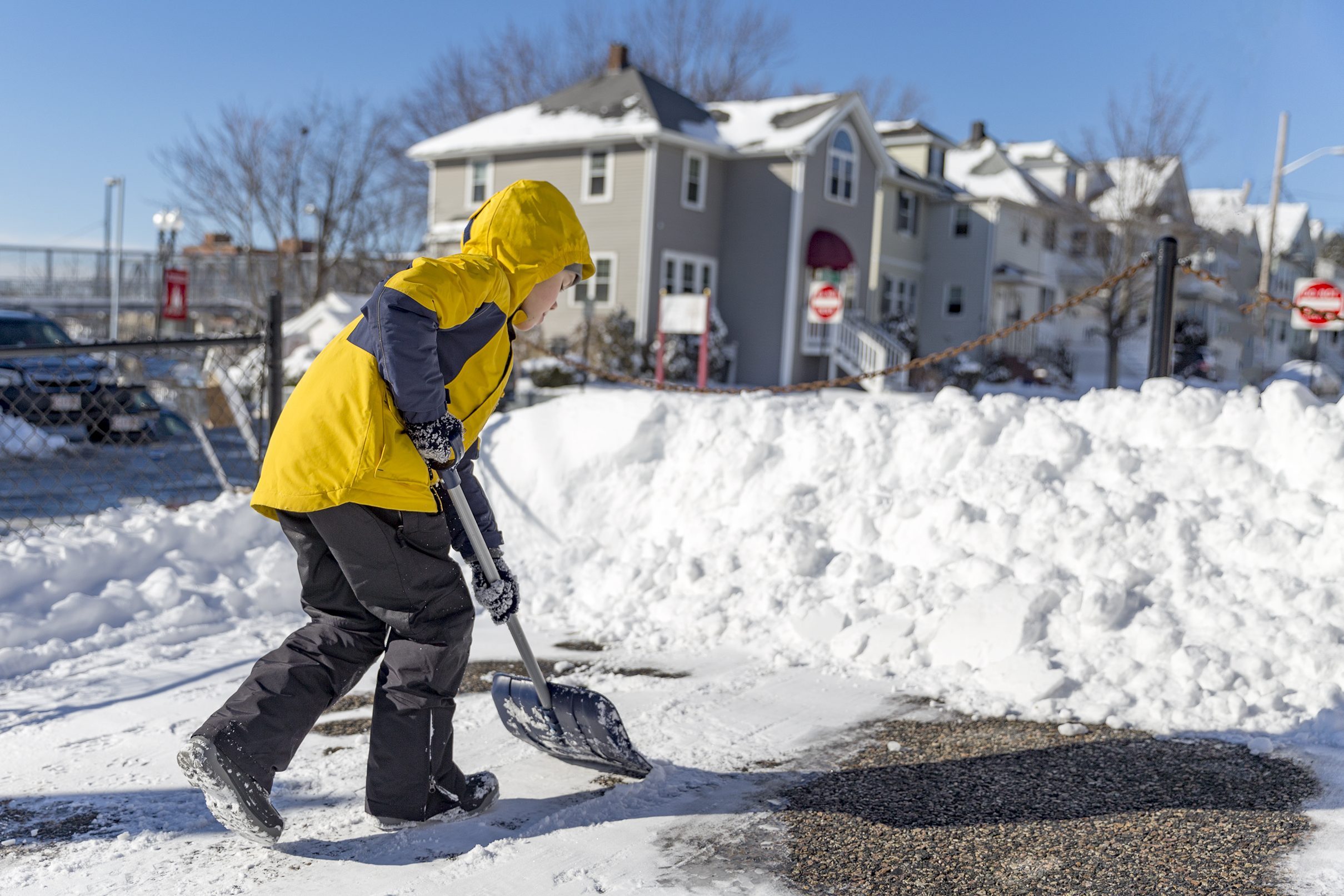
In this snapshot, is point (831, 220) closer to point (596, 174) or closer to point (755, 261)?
point (755, 261)

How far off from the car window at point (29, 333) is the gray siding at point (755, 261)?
15.0m

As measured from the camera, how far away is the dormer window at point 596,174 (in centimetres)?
2456

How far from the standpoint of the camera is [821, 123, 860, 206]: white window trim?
26.0 m

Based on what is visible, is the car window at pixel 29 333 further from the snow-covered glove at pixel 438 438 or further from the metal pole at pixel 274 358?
the snow-covered glove at pixel 438 438

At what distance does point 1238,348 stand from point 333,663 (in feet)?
180

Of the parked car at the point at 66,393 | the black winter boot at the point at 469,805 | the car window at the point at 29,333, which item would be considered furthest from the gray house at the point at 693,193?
the black winter boot at the point at 469,805

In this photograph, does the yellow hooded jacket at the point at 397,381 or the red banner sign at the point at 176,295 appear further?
the red banner sign at the point at 176,295

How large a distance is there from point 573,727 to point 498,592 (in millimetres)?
487

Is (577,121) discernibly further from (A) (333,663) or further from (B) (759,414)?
(A) (333,663)

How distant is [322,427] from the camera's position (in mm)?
2686

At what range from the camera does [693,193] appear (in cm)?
2512

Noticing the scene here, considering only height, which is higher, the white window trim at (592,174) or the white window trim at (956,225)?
the white window trim at (956,225)

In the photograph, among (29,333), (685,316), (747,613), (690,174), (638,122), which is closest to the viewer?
(747,613)

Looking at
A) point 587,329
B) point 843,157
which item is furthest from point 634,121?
point 843,157
